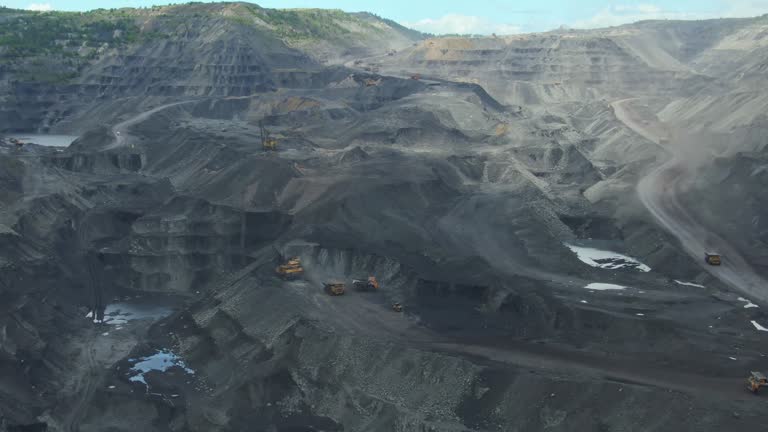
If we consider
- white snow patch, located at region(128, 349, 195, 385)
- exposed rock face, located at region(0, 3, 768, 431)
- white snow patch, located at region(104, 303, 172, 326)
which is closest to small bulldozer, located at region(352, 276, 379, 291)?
exposed rock face, located at region(0, 3, 768, 431)

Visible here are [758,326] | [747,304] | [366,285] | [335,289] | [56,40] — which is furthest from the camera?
[56,40]

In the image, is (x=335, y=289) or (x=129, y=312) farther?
(x=129, y=312)

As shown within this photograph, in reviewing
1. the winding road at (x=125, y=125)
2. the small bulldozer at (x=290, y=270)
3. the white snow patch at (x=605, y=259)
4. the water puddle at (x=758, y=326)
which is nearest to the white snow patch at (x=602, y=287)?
the white snow patch at (x=605, y=259)

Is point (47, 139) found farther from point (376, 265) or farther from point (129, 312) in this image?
point (376, 265)

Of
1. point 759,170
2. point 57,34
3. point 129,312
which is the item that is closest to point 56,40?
point 57,34

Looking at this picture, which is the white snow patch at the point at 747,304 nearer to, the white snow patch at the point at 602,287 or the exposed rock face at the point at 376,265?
the exposed rock face at the point at 376,265

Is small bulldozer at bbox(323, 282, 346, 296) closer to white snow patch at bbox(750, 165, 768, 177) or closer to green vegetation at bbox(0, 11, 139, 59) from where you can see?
white snow patch at bbox(750, 165, 768, 177)

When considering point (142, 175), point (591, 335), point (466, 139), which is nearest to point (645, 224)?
point (591, 335)
